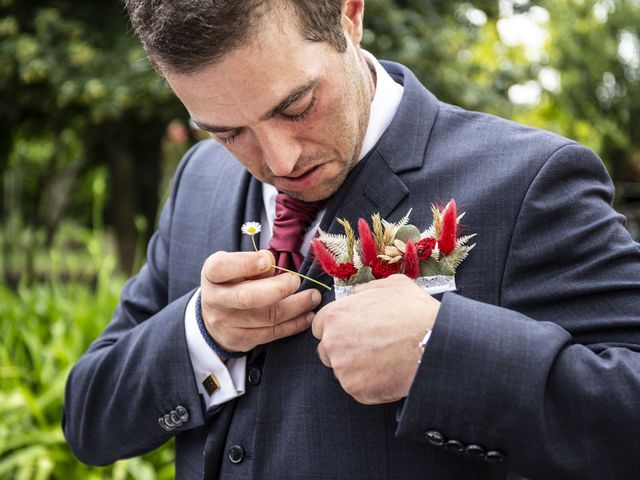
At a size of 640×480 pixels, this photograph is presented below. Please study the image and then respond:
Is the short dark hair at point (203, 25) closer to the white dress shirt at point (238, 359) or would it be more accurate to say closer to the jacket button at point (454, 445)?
the white dress shirt at point (238, 359)

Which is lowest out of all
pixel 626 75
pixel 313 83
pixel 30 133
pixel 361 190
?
pixel 626 75

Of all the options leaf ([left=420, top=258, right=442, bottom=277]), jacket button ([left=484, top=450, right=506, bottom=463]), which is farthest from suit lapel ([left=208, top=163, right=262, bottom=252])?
jacket button ([left=484, top=450, right=506, bottom=463])

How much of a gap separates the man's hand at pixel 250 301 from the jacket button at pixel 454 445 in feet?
1.39

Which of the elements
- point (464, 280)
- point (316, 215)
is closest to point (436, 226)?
point (464, 280)

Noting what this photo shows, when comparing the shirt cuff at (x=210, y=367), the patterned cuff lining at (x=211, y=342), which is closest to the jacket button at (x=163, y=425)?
the shirt cuff at (x=210, y=367)

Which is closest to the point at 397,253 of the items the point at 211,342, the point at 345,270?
the point at 345,270

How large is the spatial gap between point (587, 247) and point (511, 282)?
6.6 inches

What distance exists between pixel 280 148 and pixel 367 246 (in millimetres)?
305

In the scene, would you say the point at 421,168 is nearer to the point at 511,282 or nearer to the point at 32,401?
the point at 511,282

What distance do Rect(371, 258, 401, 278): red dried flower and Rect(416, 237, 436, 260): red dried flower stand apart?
50mm

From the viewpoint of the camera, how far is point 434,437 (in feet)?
4.66

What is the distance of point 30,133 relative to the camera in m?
9.79

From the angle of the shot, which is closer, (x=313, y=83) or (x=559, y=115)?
(x=313, y=83)

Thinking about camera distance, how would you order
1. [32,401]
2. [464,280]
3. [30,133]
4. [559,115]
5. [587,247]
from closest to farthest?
[587,247] → [464,280] → [32,401] → [30,133] → [559,115]
